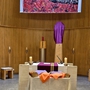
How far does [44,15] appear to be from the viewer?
9.41 meters

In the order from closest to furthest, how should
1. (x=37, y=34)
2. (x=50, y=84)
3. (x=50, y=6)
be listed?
(x=50, y=84) → (x=50, y=6) → (x=37, y=34)

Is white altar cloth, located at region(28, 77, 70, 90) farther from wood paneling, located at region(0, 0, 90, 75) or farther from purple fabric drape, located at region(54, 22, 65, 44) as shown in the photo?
wood paneling, located at region(0, 0, 90, 75)

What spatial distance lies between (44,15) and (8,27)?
1.80 metres

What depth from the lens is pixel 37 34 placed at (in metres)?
9.40

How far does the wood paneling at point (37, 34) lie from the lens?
8703 mm

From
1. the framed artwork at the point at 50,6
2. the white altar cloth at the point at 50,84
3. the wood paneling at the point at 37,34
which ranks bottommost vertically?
the white altar cloth at the point at 50,84


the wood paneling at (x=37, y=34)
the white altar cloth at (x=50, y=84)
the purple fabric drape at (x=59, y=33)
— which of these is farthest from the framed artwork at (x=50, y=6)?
the white altar cloth at (x=50, y=84)

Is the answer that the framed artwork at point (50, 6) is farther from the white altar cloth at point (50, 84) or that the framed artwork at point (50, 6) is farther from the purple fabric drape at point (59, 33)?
the white altar cloth at point (50, 84)

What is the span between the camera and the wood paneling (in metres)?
8.70

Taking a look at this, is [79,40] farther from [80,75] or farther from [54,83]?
[54,83]

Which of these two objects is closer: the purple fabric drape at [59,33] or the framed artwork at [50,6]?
the purple fabric drape at [59,33]

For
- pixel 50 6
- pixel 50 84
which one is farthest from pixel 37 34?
pixel 50 84

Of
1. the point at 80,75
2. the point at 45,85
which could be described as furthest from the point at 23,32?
the point at 45,85

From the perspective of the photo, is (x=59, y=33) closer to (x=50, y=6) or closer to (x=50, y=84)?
(x=50, y=6)
